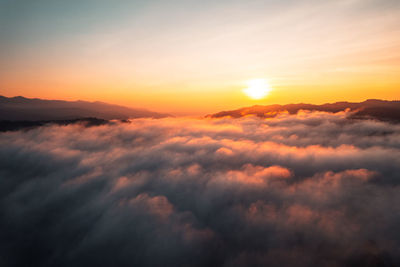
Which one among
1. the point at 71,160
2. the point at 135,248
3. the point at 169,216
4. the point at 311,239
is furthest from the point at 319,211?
Answer: the point at 71,160

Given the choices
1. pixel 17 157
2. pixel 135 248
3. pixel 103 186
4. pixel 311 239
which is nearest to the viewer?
pixel 311 239

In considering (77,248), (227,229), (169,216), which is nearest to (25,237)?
(77,248)

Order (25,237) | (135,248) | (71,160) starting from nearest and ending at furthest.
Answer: (135,248), (25,237), (71,160)

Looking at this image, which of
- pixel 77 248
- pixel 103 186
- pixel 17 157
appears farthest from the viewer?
pixel 17 157

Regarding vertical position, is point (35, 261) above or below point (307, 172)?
below

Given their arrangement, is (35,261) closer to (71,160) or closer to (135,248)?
(135,248)

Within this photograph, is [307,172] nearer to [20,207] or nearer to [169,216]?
[169,216]

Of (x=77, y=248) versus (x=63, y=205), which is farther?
(x=63, y=205)

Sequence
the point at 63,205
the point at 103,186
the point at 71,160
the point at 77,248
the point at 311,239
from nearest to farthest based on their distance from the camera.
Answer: the point at 311,239
the point at 77,248
the point at 63,205
the point at 103,186
the point at 71,160

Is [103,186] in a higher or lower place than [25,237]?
higher

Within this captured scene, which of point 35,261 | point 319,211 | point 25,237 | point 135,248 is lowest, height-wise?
point 35,261
